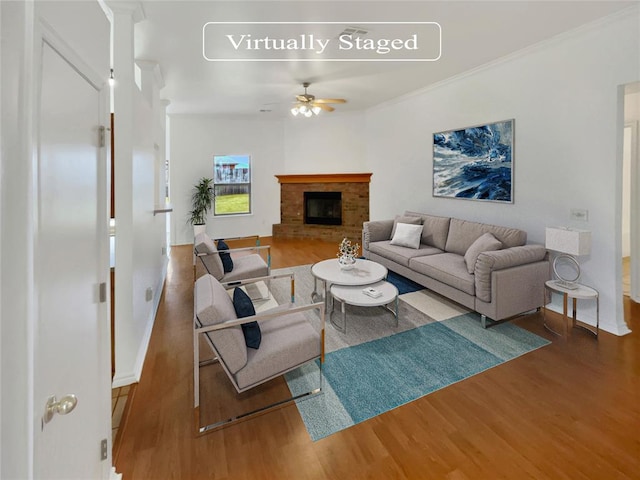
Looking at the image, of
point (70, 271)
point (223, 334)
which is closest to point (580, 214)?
point (223, 334)

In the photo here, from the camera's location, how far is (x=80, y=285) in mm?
1285

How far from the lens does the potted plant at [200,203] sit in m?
7.62

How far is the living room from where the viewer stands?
5.75ft

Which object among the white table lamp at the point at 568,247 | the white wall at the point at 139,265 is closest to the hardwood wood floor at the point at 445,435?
the white wall at the point at 139,265

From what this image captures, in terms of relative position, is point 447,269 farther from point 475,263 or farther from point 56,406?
point 56,406

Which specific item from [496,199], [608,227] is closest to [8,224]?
[608,227]

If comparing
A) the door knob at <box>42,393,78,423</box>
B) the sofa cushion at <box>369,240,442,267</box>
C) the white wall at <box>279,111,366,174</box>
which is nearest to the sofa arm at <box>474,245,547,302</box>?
the sofa cushion at <box>369,240,442,267</box>

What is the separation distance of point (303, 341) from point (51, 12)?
208cm

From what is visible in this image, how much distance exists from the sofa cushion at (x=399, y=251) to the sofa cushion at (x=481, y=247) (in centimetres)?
83

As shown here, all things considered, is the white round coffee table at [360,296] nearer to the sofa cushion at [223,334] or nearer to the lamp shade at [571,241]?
the sofa cushion at [223,334]

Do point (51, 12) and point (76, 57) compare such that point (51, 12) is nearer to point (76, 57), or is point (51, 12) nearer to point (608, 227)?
point (76, 57)

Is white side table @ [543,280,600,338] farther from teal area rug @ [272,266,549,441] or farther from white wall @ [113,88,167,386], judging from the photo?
white wall @ [113,88,167,386]

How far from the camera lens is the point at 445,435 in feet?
6.61

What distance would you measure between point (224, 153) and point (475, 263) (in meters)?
6.44
